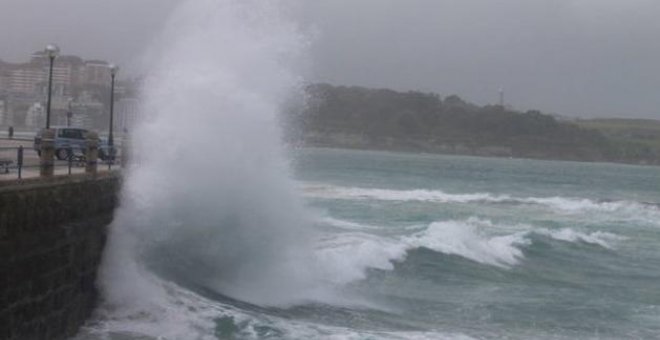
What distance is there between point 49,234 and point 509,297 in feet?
35.8

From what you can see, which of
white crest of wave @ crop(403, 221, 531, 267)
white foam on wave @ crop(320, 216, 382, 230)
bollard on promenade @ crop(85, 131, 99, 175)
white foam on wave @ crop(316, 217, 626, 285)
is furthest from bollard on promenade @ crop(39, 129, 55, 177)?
white foam on wave @ crop(320, 216, 382, 230)

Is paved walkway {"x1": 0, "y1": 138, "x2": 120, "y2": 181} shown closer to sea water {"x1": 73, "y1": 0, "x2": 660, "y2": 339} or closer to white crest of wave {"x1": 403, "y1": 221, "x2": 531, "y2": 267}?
sea water {"x1": 73, "y1": 0, "x2": 660, "y2": 339}

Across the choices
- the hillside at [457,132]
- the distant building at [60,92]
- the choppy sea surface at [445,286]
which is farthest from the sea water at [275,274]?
the hillside at [457,132]

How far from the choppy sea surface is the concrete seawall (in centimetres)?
63

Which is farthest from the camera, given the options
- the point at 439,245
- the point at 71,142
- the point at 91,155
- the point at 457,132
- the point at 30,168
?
the point at 457,132

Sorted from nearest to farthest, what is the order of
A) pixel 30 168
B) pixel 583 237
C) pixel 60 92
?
pixel 30 168, pixel 583 237, pixel 60 92

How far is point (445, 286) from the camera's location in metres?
22.7

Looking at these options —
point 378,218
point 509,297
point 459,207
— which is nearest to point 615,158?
point 459,207

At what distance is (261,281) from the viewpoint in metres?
18.8

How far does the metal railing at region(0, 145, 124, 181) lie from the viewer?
14391 millimetres

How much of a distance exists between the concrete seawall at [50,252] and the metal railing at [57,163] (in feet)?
1.73

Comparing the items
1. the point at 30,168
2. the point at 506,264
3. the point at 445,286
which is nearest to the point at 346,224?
the point at 506,264

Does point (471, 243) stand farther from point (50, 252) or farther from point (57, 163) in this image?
point (50, 252)

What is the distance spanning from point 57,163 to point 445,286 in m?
8.80
